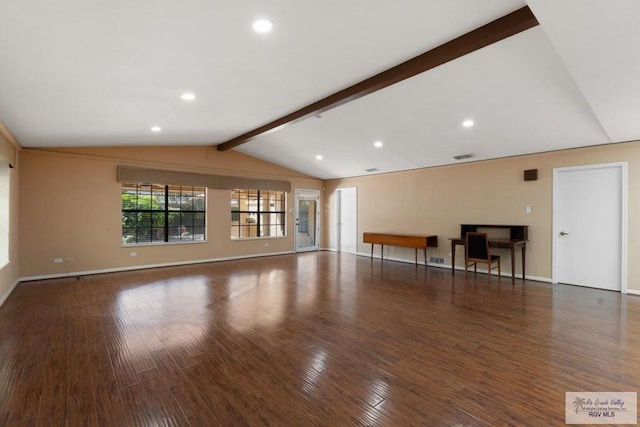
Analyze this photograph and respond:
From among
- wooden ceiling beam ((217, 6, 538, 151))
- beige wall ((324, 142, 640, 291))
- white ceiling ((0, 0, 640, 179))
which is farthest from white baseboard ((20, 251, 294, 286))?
wooden ceiling beam ((217, 6, 538, 151))

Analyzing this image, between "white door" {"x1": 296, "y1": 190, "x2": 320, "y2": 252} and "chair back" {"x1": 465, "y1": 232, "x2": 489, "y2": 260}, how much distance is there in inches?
192

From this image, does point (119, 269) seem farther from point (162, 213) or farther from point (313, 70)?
point (313, 70)

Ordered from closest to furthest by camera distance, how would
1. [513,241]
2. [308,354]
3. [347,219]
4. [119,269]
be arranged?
[308,354] < [513,241] < [119,269] < [347,219]

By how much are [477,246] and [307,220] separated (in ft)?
16.9

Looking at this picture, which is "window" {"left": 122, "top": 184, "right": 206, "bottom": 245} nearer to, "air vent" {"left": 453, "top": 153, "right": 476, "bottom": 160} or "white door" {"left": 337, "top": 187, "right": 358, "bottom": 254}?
"white door" {"left": 337, "top": 187, "right": 358, "bottom": 254}

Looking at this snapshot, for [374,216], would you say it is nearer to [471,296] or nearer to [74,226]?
[471,296]

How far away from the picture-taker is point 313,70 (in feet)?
10.6

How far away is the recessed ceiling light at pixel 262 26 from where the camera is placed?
7.38ft

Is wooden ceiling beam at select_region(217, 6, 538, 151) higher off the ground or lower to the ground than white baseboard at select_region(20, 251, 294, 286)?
higher

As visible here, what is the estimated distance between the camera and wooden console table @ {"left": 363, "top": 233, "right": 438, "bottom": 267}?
21.6 ft

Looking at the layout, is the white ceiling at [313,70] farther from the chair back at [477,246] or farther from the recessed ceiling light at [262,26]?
the chair back at [477,246]

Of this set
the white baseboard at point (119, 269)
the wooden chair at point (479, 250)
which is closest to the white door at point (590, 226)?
the wooden chair at point (479, 250)

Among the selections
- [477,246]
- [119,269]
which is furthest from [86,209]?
[477,246]

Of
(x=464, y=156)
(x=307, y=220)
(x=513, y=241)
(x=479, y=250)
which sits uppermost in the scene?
(x=464, y=156)
